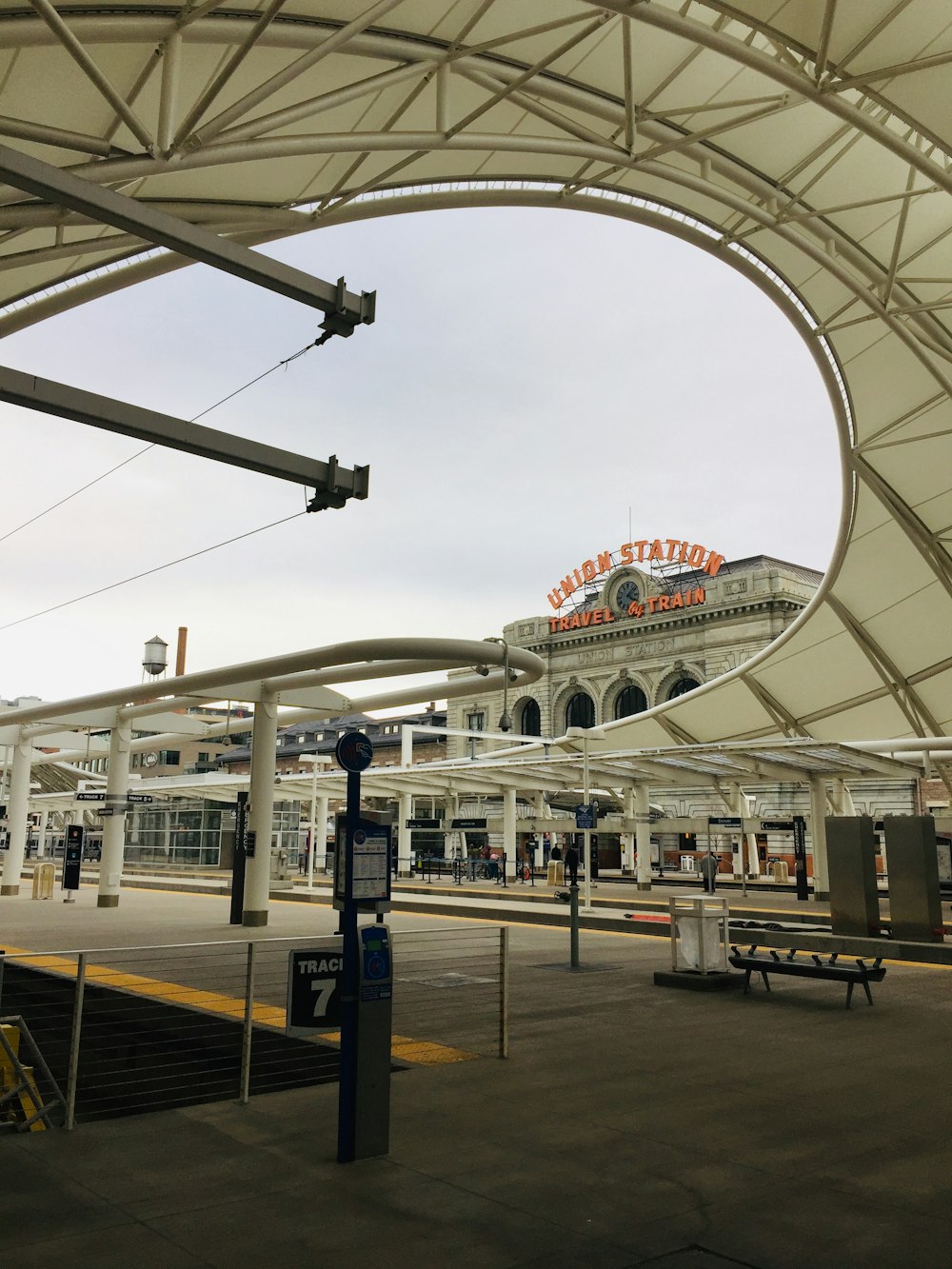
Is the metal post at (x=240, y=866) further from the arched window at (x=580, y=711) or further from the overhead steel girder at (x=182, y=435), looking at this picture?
the arched window at (x=580, y=711)

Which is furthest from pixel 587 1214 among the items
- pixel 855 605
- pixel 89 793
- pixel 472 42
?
pixel 89 793

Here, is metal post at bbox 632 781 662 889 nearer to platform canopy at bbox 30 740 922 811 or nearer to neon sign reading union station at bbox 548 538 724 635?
platform canopy at bbox 30 740 922 811

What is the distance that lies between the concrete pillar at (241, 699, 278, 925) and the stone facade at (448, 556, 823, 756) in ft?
145

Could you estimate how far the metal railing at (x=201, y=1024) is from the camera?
7.93 metres

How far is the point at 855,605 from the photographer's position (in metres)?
30.1

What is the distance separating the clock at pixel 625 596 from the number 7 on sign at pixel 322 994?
66722 millimetres

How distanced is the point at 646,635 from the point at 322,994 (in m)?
65.6

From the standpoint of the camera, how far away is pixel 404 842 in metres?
45.8

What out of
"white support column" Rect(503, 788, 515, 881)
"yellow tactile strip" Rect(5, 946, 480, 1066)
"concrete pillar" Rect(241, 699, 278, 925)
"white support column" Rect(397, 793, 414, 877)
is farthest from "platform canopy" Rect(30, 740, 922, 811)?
"yellow tactile strip" Rect(5, 946, 480, 1066)

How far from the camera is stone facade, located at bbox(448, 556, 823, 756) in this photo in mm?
64938

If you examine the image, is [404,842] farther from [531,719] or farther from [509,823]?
[531,719]

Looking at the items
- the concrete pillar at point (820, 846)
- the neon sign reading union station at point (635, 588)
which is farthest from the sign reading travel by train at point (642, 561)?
the concrete pillar at point (820, 846)

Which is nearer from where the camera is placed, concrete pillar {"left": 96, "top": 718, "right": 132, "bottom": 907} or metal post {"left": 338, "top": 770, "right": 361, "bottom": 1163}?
metal post {"left": 338, "top": 770, "right": 361, "bottom": 1163}

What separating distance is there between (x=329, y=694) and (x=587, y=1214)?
21816 mm
